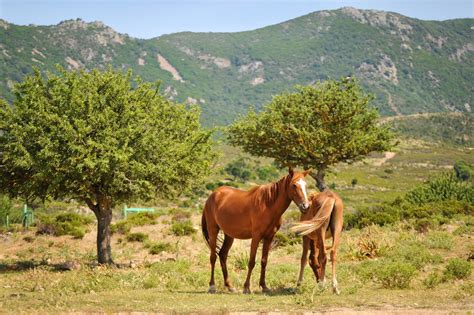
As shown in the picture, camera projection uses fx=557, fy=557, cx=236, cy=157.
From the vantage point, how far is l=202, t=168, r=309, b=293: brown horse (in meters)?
13.7

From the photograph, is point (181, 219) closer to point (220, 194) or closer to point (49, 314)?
point (220, 194)

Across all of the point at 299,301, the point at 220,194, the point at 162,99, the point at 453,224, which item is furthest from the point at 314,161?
the point at 299,301

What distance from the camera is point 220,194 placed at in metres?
15.9

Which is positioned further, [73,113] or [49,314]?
[73,113]

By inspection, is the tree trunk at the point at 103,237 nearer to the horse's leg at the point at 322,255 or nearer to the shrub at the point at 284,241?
the shrub at the point at 284,241

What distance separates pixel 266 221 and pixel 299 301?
2.57 metres

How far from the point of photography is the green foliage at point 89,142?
71.3 feet

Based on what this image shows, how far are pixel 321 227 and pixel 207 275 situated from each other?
549cm

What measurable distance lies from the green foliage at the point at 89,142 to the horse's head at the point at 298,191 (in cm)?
974

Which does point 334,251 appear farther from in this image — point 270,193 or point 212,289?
point 212,289

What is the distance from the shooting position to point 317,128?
34375mm

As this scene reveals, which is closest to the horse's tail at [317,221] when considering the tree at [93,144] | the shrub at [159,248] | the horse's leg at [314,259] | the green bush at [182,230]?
the horse's leg at [314,259]

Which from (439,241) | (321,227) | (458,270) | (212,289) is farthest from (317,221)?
(439,241)

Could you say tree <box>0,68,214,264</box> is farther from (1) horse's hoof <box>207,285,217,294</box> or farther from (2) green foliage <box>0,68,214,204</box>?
(1) horse's hoof <box>207,285,217,294</box>
